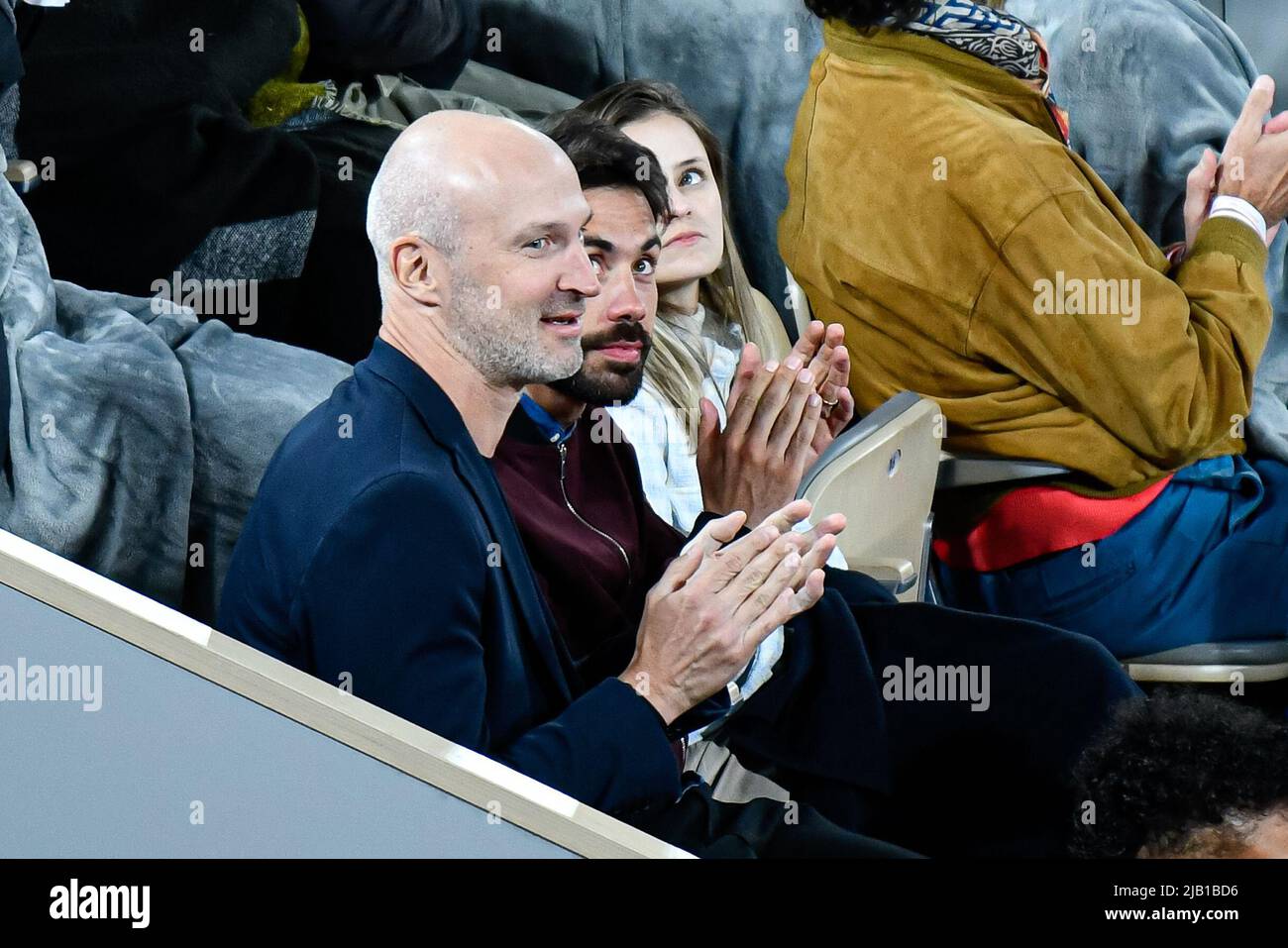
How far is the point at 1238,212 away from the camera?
2604 millimetres

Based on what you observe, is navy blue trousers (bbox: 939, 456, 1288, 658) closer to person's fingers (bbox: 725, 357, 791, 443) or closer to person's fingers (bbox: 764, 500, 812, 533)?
person's fingers (bbox: 725, 357, 791, 443)

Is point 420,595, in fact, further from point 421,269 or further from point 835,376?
point 835,376

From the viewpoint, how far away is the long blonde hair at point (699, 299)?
2.28 m

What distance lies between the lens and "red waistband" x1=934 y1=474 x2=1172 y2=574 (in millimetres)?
2564

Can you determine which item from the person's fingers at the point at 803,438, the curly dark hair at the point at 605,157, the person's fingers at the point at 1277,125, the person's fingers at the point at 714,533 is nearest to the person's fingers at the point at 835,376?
the person's fingers at the point at 803,438

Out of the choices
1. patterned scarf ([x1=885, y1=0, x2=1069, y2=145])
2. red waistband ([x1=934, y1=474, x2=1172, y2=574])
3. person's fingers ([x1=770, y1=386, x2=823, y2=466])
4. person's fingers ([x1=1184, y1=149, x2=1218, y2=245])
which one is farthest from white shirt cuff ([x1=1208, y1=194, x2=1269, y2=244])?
person's fingers ([x1=770, y1=386, x2=823, y2=466])

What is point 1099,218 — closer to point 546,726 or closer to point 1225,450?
point 1225,450

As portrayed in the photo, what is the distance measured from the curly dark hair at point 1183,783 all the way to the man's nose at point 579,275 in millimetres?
750

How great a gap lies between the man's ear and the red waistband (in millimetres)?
1067

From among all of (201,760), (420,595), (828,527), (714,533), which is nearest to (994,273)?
(828,527)

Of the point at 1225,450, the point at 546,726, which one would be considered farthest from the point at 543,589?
the point at 1225,450

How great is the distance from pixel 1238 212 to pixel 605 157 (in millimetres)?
1025

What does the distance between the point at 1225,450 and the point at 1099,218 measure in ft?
1.41

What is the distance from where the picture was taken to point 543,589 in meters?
1.97
